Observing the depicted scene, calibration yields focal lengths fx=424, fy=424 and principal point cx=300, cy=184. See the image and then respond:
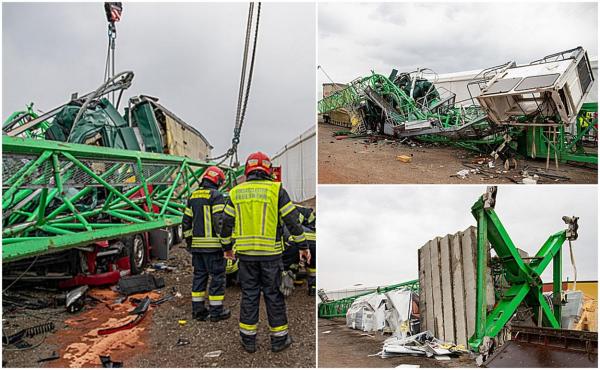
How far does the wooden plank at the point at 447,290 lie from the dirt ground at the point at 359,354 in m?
0.41

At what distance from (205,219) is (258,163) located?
1069mm

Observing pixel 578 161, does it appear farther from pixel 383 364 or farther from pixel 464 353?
pixel 383 364

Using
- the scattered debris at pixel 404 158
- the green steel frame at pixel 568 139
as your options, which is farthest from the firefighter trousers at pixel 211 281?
the green steel frame at pixel 568 139

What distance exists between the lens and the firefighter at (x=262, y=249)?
11.9ft

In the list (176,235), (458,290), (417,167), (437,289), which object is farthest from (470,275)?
(176,235)

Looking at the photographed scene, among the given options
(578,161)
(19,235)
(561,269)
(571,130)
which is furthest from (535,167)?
(19,235)

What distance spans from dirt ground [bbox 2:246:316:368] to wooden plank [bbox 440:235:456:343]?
1435 millimetres

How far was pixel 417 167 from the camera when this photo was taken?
6883 mm

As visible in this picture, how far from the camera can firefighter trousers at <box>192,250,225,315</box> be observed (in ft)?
14.2

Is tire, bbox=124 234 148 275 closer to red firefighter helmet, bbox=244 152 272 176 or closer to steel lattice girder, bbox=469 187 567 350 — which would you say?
red firefighter helmet, bbox=244 152 272 176

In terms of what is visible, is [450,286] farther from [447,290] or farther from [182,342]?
[182,342]

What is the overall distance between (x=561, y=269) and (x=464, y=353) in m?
1.70

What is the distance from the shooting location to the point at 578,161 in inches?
259

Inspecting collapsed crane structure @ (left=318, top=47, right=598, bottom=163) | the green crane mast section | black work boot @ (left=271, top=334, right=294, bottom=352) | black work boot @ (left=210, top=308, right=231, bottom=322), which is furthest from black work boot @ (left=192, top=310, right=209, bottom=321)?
collapsed crane structure @ (left=318, top=47, right=598, bottom=163)
